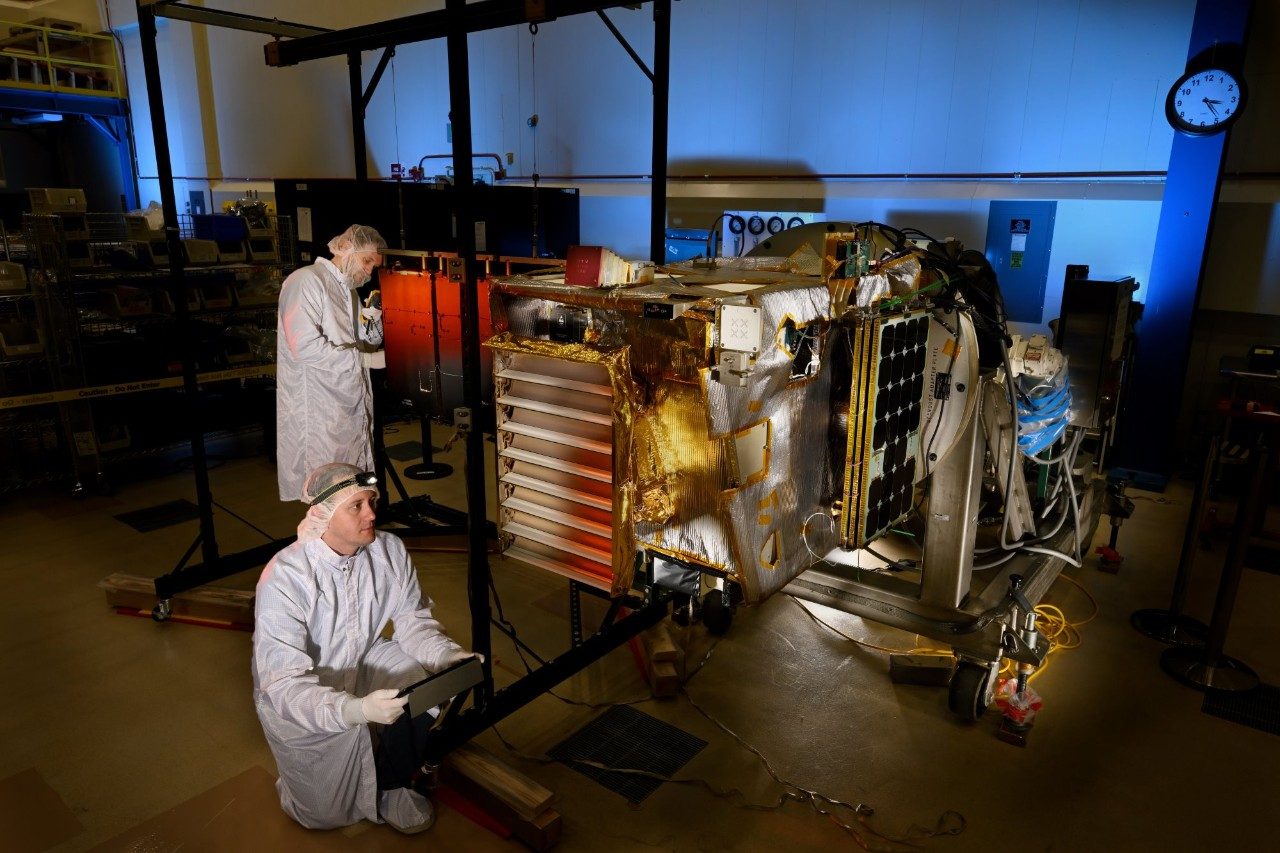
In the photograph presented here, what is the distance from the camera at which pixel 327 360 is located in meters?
3.94

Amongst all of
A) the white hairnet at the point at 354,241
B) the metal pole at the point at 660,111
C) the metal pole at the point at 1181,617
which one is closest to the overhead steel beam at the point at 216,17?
the white hairnet at the point at 354,241

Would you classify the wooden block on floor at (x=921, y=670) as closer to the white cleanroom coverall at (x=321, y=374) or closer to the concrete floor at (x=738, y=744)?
the concrete floor at (x=738, y=744)

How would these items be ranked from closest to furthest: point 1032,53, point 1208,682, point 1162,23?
point 1208,682 < point 1162,23 < point 1032,53

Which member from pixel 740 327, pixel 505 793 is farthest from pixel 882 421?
pixel 505 793

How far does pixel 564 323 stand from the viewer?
2.51 metres

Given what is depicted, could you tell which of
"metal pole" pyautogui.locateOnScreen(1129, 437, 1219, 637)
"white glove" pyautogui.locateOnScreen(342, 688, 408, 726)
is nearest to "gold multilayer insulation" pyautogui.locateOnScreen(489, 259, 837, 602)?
"white glove" pyautogui.locateOnScreen(342, 688, 408, 726)

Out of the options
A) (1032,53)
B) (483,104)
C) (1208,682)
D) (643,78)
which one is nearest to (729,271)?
(1208,682)

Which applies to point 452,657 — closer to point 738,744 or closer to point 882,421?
point 738,744

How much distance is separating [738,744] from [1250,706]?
217cm

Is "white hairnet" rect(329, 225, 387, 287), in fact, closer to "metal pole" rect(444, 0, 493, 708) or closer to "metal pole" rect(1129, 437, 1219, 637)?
"metal pole" rect(444, 0, 493, 708)

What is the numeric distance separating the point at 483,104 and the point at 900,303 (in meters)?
7.00

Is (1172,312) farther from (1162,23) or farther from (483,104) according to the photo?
(483,104)

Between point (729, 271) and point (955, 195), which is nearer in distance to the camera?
point (729, 271)

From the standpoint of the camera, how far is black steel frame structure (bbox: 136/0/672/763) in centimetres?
235
